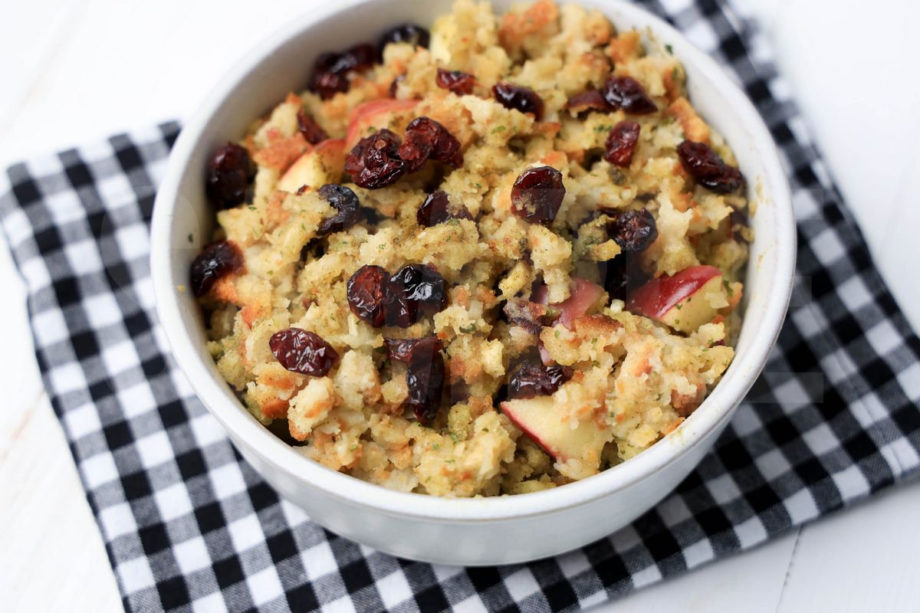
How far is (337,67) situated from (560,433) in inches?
52.0

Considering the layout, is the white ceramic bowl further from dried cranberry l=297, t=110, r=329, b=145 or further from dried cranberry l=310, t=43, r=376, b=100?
dried cranberry l=297, t=110, r=329, b=145

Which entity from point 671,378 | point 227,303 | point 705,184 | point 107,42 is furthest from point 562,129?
point 107,42

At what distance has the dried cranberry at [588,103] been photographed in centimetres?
266

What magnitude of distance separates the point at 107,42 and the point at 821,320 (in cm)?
275

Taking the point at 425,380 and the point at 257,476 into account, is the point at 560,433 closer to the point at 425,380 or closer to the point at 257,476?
the point at 425,380

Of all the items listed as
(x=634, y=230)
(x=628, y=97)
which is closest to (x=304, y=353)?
(x=634, y=230)

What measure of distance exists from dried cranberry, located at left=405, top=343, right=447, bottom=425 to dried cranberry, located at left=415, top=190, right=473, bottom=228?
1.08ft

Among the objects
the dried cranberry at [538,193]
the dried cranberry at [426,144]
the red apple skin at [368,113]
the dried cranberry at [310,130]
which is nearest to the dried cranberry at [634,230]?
the dried cranberry at [538,193]

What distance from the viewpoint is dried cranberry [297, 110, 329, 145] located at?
9.02 feet

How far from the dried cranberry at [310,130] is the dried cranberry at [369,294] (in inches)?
22.8

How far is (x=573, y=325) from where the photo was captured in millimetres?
2355

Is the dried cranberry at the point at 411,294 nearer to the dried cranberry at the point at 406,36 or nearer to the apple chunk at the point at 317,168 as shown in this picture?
the apple chunk at the point at 317,168

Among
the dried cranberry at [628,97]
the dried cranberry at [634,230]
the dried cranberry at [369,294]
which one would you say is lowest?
the dried cranberry at [369,294]

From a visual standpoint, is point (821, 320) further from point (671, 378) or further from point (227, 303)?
point (227, 303)
